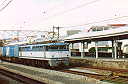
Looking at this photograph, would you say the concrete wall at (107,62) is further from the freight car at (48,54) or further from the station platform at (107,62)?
the freight car at (48,54)

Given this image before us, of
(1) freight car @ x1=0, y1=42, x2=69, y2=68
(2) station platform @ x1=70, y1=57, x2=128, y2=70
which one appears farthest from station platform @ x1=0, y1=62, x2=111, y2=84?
(2) station platform @ x1=70, y1=57, x2=128, y2=70

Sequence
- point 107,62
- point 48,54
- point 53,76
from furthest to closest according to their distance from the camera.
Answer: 1. point 107,62
2. point 48,54
3. point 53,76

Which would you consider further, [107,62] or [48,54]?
[107,62]

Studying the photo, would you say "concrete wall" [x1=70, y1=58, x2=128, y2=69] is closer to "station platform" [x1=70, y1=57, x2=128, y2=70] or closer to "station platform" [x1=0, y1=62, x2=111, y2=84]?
"station platform" [x1=70, y1=57, x2=128, y2=70]

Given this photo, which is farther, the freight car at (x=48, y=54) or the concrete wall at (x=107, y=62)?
the concrete wall at (x=107, y=62)

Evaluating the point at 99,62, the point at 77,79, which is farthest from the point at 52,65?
the point at 77,79

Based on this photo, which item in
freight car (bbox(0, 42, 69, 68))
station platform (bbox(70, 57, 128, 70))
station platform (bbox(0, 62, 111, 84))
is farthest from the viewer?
station platform (bbox(70, 57, 128, 70))

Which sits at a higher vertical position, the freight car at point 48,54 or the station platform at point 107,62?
the freight car at point 48,54

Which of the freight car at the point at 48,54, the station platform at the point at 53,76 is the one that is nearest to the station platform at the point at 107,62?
the freight car at the point at 48,54

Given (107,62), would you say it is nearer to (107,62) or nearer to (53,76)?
(107,62)

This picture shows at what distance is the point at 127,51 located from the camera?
35.8 metres

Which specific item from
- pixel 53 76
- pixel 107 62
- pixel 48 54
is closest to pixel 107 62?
pixel 107 62

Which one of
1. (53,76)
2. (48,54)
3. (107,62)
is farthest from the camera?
(107,62)

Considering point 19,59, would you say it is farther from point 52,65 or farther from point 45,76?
point 45,76
